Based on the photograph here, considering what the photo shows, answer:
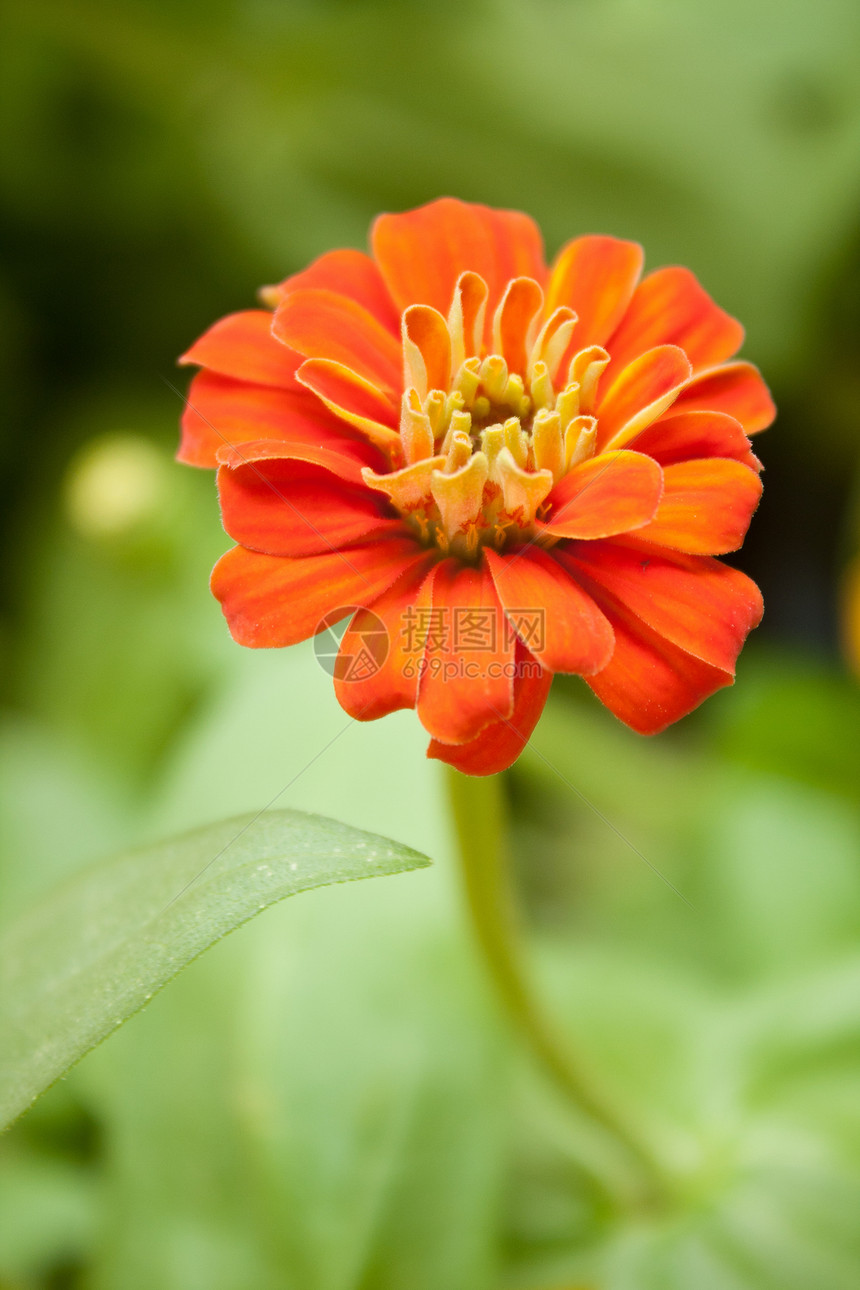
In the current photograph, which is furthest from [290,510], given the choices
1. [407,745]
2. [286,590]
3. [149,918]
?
[407,745]

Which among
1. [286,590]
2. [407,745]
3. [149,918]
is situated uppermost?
[286,590]

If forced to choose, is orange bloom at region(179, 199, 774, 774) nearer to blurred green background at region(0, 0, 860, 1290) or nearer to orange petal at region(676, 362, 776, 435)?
orange petal at region(676, 362, 776, 435)

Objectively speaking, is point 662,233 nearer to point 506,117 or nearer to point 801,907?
point 506,117

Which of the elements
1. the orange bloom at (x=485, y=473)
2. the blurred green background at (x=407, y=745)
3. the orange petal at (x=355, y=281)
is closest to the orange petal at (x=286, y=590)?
the orange bloom at (x=485, y=473)

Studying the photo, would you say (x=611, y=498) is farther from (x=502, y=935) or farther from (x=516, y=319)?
(x=502, y=935)

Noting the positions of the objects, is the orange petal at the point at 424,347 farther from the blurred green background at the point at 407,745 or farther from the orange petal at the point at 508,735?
the blurred green background at the point at 407,745

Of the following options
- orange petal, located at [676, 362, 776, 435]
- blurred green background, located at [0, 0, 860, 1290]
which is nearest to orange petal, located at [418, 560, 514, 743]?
orange petal, located at [676, 362, 776, 435]
